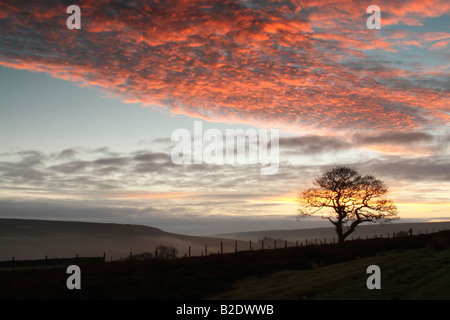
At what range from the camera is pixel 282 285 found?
1034 inches

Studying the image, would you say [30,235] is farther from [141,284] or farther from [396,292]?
[396,292]

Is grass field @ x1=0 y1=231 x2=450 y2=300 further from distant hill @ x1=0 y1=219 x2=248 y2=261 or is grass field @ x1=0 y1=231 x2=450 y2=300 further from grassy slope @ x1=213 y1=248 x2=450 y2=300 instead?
distant hill @ x1=0 y1=219 x2=248 y2=261

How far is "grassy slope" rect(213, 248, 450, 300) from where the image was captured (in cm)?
2050

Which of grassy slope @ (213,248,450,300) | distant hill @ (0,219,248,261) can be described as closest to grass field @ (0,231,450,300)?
grassy slope @ (213,248,450,300)

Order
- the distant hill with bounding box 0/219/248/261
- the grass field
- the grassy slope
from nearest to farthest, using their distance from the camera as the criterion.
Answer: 1. the grassy slope
2. the grass field
3. the distant hill with bounding box 0/219/248/261

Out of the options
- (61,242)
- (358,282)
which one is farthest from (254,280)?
(61,242)

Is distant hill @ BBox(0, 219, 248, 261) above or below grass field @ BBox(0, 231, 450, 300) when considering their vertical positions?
below

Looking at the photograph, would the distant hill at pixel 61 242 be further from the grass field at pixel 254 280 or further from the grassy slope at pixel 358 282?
the grassy slope at pixel 358 282

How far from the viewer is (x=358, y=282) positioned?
24.5 meters

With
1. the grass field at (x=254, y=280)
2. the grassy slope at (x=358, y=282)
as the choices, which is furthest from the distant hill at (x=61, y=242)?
the grassy slope at (x=358, y=282)

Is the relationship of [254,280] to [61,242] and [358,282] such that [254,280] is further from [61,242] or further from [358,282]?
[61,242]
